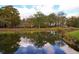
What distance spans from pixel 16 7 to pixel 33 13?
152mm

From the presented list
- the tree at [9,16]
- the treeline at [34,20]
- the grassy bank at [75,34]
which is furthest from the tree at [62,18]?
the tree at [9,16]

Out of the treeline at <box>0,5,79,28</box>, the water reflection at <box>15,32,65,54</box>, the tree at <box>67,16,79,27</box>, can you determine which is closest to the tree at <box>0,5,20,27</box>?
the treeline at <box>0,5,79,28</box>

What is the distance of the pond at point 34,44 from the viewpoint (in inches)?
73.5

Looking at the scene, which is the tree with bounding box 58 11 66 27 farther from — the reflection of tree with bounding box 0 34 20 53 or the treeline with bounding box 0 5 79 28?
the reflection of tree with bounding box 0 34 20 53

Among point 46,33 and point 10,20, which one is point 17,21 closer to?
point 10,20

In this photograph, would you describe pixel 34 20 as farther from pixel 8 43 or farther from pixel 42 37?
pixel 8 43

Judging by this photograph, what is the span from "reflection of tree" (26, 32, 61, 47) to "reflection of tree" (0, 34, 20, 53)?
12 centimetres

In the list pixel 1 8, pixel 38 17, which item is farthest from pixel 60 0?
pixel 1 8

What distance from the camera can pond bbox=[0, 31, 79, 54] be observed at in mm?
1868

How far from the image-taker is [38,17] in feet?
6.18

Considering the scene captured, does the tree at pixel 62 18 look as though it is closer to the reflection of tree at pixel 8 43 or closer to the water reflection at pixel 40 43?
the water reflection at pixel 40 43

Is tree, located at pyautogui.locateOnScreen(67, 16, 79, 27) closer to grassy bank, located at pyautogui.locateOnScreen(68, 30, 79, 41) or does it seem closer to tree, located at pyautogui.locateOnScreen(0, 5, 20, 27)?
grassy bank, located at pyautogui.locateOnScreen(68, 30, 79, 41)

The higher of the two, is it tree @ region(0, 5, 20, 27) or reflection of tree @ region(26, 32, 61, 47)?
tree @ region(0, 5, 20, 27)

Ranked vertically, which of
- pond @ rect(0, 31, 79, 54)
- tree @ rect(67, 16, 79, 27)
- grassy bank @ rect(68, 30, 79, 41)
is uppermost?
tree @ rect(67, 16, 79, 27)
